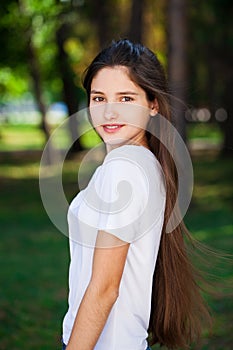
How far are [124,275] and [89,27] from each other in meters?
26.9

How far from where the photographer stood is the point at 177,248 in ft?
8.18

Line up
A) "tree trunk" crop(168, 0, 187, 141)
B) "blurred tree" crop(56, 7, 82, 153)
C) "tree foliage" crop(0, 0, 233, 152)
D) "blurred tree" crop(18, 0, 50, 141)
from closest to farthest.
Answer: "tree trunk" crop(168, 0, 187, 141)
"tree foliage" crop(0, 0, 233, 152)
"blurred tree" crop(18, 0, 50, 141)
"blurred tree" crop(56, 7, 82, 153)

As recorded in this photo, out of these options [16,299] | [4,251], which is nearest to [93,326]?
[16,299]

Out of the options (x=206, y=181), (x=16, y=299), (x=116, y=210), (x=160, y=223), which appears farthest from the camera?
(x=206, y=181)

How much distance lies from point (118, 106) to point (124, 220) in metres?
0.39

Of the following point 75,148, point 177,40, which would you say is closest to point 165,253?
point 177,40

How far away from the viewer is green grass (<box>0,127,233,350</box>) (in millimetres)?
6441

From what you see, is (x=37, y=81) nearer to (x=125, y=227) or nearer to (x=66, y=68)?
(x=66, y=68)

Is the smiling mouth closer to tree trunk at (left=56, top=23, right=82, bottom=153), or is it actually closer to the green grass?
the green grass

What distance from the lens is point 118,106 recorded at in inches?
90.5

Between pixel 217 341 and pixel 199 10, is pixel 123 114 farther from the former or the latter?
pixel 199 10

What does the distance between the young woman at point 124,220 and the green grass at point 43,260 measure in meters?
0.48

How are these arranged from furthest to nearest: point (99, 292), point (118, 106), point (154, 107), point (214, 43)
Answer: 1. point (214, 43)
2. point (154, 107)
3. point (118, 106)
4. point (99, 292)

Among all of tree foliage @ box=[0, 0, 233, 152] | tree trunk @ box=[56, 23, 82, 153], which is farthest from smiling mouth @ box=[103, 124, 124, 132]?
tree trunk @ box=[56, 23, 82, 153]
